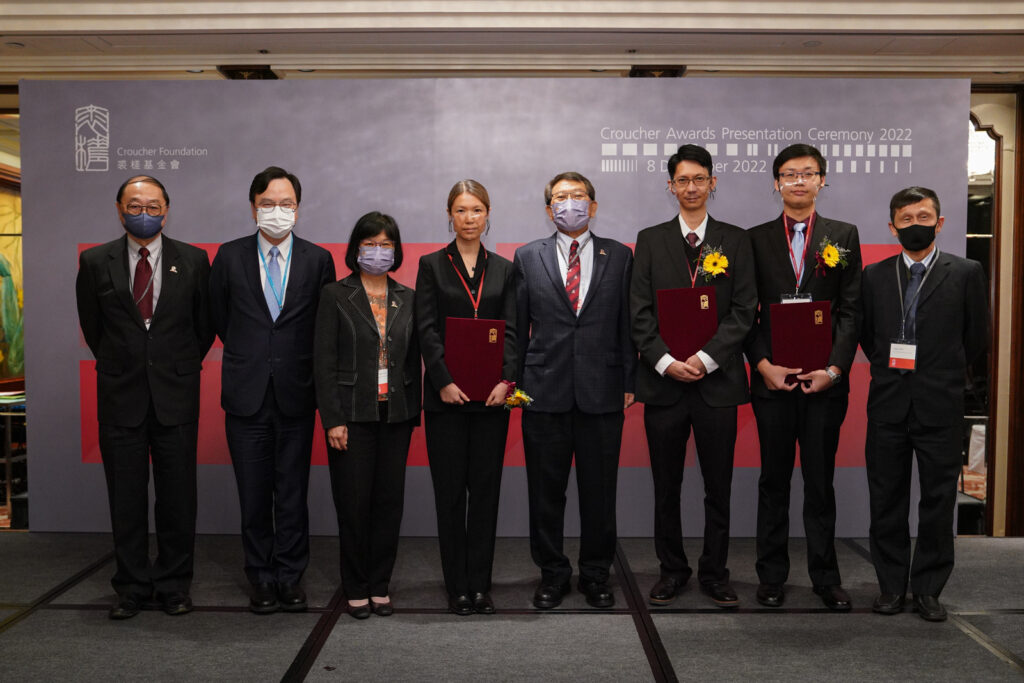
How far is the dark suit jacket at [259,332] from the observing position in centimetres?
327

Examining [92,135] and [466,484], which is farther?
[92,135]

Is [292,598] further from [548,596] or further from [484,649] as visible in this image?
[548,596]

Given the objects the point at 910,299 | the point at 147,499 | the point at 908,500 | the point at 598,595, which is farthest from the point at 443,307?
the point at 908,500

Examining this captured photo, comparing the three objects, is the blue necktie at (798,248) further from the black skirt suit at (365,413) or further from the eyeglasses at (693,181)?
the black skirt suit at (365,413)

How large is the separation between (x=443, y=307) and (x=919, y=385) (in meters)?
2.00

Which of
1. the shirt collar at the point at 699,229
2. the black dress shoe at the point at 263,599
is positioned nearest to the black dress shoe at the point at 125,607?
the black dress shoe at the point at 263,599

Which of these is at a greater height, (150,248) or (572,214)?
(572,214)

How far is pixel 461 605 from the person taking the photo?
10.8 feet

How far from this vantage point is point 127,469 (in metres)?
3.30

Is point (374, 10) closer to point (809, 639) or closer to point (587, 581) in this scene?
point (587, 581)

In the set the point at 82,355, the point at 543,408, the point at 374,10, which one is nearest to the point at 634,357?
the point at 543,408

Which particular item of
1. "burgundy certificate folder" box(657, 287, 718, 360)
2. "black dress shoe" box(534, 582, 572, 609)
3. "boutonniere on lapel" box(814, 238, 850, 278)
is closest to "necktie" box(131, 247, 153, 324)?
"black dress shoe" box(534, 582, 572, 609)

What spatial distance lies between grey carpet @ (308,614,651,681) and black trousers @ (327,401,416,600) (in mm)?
194

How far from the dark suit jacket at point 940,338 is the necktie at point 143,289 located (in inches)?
123
